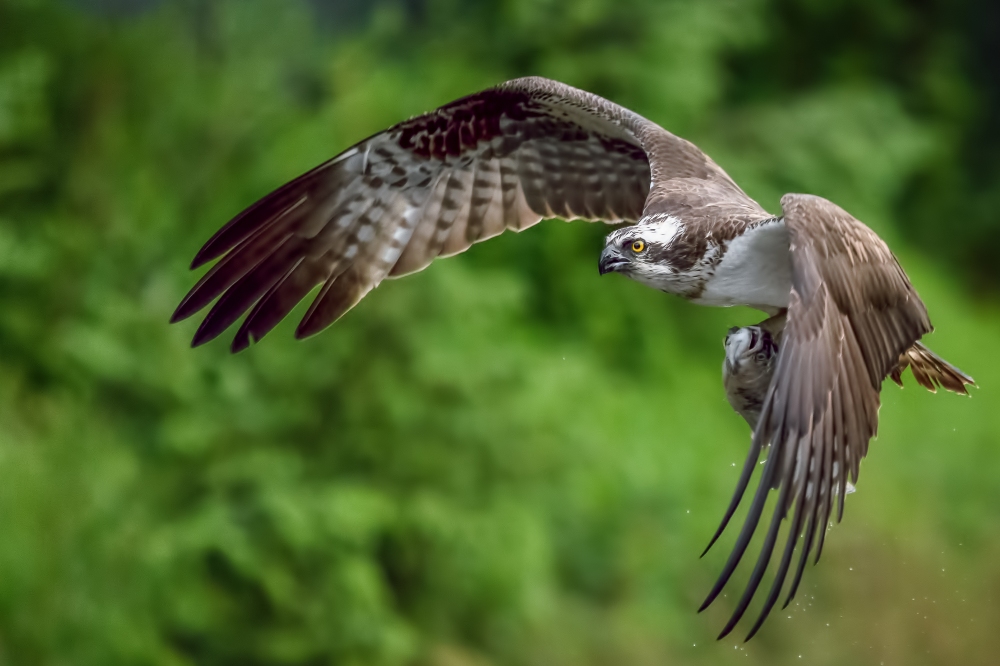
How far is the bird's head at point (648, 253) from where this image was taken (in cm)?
461

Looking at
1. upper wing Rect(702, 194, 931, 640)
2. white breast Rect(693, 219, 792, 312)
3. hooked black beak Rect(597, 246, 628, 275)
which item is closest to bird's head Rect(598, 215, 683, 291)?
hooked black beak Rect(597, 246, 628, 275)

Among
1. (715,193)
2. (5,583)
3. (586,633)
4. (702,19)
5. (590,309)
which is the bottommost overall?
(586,633)

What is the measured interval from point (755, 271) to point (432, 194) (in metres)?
1.60

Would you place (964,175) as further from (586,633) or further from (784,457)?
(784,457)

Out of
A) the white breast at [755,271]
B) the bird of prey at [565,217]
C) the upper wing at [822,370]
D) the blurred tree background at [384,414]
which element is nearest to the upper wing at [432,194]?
the bird of prey at [565,217]

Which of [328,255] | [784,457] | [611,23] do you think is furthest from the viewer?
[611,23]

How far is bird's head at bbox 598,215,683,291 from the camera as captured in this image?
4.61 meters

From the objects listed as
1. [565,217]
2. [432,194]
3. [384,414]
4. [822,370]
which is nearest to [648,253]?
[822,370]

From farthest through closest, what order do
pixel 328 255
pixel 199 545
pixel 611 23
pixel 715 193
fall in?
pixel 611 23 → pixel 199 545 → pixel 328 255 → pixel 715 193

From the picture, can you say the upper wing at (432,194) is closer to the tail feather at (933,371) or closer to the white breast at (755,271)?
the white breast at (755,271)

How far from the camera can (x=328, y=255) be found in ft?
18.1

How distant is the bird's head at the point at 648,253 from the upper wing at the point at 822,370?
1.88 feet

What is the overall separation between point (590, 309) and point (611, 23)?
2.18 meters

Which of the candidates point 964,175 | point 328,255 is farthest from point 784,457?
point 964,175
